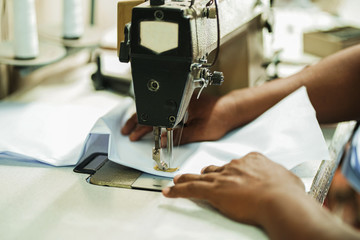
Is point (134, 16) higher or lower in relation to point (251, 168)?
higher

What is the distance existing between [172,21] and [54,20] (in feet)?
3.62

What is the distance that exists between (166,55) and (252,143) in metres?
0.35

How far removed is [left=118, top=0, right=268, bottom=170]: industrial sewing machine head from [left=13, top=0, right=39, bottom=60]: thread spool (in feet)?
1.78

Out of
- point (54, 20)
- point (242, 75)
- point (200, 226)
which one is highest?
point (54, 20)

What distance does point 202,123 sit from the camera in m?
1.08

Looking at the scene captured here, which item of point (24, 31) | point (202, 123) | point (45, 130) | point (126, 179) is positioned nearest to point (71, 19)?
point (24, 31)

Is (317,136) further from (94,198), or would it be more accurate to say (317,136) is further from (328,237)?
(94,198)

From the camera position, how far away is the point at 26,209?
0.79 m

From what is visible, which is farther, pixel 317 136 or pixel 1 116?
pixel 1 116

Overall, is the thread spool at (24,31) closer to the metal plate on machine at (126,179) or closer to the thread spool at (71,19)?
the thread spool at (71,19)

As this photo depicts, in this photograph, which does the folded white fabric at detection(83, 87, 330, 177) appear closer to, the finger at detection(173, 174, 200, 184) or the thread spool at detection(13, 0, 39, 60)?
the finger at detection(173, 174, 200, 184)

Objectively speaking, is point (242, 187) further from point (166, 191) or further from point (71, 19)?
point (71, 19)

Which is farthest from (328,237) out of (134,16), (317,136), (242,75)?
(242,75)

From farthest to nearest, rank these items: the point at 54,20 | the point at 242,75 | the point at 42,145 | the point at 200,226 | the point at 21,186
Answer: the point at 54,20 < the point at 242,75 < the point at 42,145 < the point at 21,186 < the point at 200,226
